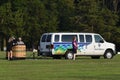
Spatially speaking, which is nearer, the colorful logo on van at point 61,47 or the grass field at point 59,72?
the grass field at point 59,72

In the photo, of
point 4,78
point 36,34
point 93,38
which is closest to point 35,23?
point 36,34

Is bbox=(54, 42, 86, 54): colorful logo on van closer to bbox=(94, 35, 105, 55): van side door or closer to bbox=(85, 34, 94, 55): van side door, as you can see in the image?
bbox=(85, 34, 94, 55): van side door

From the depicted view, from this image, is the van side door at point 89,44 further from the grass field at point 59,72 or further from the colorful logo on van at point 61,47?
the grass field at point 59,72

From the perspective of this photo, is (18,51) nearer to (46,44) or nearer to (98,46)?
(46,44)

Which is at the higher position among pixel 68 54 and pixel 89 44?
pixel 89 44

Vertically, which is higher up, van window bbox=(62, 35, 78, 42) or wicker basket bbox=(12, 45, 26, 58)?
van window bbox=(62, 35, 78, 42)

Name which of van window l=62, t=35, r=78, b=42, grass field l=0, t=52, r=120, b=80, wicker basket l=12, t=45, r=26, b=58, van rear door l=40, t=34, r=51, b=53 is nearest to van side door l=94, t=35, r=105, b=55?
van window l=62, t=35, r=78, b=42

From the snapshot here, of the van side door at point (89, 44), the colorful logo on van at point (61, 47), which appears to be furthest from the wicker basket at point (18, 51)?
the van side door at point (89, 44)

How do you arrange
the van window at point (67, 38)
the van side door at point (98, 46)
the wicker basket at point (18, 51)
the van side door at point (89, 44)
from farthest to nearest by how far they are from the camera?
the van side door at point (98, 46), the van side door at point (89, 44), the van window at point (67, 38), the wicker basket at point (18, 51)

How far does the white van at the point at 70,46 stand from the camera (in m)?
42.1

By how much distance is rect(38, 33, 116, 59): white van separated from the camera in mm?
42125

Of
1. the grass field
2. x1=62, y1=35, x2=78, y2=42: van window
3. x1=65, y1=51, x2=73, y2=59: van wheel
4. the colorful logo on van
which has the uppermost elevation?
x1=62, y1=35, x2=78, y2=42: van window

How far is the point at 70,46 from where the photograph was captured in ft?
138

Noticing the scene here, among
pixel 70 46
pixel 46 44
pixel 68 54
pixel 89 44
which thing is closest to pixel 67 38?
pixel 70 46
